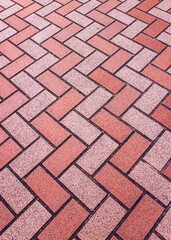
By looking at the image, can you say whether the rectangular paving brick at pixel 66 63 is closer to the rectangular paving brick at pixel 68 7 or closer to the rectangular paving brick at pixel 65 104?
the rectangular paving brick at pixel 65 104

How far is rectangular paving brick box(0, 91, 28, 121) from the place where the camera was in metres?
1.89

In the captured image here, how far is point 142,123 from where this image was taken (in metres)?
1.81

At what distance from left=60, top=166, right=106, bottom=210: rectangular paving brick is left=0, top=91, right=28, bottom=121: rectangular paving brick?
728mm

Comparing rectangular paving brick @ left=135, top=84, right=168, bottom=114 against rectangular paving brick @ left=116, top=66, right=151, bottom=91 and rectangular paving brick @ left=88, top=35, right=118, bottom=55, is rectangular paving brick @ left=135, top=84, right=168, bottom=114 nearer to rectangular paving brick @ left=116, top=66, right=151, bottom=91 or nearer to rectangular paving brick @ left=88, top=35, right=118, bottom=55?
rectangular paving brick @ left=116, top=66, right=151, bottom=91

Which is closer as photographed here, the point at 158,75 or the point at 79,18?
the point at 158,75

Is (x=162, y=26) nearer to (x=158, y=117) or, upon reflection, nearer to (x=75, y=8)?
(x=75, y=8)

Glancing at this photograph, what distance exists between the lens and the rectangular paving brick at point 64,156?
1613 mm

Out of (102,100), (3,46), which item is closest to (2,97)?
(3,46)

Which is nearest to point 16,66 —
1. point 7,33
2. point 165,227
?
point 7,33

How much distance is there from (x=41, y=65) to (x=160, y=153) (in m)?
1.35

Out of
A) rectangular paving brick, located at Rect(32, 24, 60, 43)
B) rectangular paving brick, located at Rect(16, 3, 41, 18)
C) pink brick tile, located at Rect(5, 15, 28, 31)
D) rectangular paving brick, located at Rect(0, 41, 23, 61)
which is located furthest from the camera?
rectangular paving brick, located at Rect(16, 3, 41, 18)

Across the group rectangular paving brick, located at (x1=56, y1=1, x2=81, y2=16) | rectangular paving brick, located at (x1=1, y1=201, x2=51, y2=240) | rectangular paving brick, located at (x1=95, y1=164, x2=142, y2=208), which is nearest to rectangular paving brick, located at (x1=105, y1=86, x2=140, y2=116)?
rectangular paving brick, located at (x1=95, y1=164, x2=142, y2=208)

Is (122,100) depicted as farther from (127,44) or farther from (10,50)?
(10,50)

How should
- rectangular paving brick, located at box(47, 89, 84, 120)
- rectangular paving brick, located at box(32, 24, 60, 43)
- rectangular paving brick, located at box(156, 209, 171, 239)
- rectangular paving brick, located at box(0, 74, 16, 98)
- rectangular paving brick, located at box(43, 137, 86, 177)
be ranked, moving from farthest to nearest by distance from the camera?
1. rectangular paving brick, located at box(32, 24, 60, 43)
2. rectangular paving brick, located at box(0, 74, 16, 98)
3. rectangular paving brick, located at box(47, 89, 84, 120)
4. rectangular paving brick, located at box(43, 137, 86, 177)
5. rectangular paving brick, located at box(156, 209, 171, 239)
